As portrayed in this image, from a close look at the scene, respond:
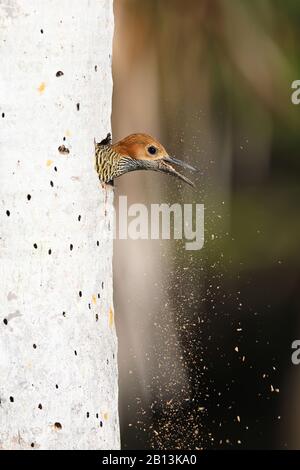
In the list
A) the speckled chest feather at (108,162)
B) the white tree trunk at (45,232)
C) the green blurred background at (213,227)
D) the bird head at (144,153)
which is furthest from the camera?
the green blurred background at (213,227)

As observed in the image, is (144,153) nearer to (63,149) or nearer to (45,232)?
(63,149)

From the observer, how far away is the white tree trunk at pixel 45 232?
126 inches

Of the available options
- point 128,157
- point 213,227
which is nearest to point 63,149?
point 128,157

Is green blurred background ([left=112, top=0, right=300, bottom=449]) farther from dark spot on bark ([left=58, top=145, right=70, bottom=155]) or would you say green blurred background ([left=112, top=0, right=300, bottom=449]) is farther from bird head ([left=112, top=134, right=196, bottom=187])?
dark spot on bark ([left=58, top=145, right=70, bottom=155])

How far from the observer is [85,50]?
10.9ft

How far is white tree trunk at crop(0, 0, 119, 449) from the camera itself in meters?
3.21

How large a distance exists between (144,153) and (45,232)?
0.56 m

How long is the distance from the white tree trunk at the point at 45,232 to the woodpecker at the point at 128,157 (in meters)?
0.12

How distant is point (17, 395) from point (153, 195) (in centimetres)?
368

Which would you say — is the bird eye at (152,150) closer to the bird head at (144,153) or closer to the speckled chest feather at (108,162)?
the bird head at (144,153)

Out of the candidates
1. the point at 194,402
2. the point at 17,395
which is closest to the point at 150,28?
the point at 194,402

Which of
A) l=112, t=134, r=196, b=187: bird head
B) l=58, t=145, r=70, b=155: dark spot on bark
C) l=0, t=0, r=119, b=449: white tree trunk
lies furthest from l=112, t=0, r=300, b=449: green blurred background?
l=58, t=145, r=70, b=155: dark spot on bark

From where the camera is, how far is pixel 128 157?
3.61m

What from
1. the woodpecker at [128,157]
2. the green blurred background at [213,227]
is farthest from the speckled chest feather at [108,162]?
the green blurred background at [213,227]
